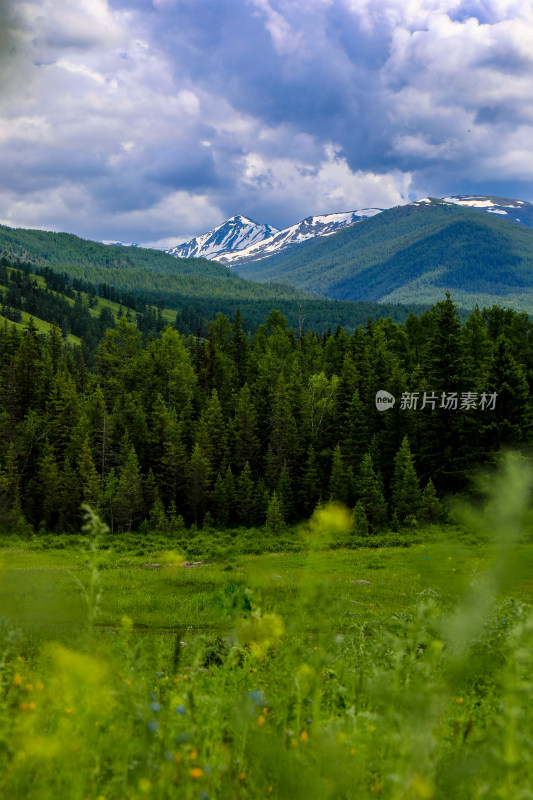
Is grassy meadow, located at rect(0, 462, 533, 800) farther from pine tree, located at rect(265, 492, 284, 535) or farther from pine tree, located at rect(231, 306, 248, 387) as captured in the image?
pine tree, located at rect(231, 306, 248, 387)

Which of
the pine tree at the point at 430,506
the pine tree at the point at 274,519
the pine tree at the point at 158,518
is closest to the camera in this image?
the pine tree at the point at 430,506

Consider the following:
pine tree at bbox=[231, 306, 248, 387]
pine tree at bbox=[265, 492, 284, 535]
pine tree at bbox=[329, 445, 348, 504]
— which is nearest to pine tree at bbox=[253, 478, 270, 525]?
pine tree at bbox=[265, 492, 284, 535]

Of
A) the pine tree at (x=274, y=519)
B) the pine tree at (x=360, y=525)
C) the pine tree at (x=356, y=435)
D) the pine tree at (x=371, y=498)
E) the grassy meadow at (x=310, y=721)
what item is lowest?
the pine tree at (x=274, y=519)

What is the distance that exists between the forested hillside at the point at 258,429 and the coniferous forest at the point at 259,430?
165 mm

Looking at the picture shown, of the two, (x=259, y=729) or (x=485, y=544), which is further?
(x=259, y=729)

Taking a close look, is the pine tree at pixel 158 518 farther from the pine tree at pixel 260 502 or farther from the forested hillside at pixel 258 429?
the pine tree at pixel 260 502

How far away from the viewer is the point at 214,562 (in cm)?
3419

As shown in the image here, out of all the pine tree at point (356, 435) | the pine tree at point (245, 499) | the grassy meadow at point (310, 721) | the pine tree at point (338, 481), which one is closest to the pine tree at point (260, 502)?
the pine tree at point (245, 499)

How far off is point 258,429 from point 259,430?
130 cm

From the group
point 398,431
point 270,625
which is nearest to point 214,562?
point 398,431

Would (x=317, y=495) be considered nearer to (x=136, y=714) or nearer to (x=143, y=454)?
(x=143, y=454)

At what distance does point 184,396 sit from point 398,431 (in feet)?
91.3

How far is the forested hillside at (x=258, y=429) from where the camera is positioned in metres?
44.5

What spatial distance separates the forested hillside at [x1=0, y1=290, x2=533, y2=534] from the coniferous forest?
0.54 feet
